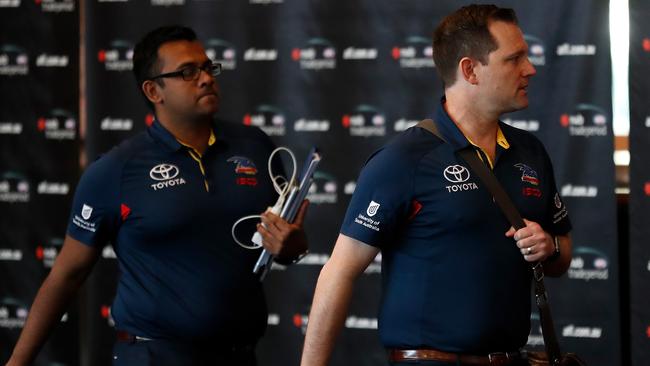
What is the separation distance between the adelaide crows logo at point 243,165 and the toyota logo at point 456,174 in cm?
92

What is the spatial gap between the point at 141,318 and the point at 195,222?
360mm

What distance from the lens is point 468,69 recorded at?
111 inches

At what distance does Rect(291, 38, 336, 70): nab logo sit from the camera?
522cm

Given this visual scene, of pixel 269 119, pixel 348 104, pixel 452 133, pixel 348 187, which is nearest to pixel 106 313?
pixel 269 119

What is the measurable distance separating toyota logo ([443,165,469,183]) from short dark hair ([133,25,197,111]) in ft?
4.20

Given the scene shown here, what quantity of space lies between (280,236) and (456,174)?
762 mm

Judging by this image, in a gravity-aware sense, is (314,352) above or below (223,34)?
below

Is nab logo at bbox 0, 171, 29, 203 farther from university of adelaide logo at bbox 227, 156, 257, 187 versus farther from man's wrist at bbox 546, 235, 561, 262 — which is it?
man's wrist at bbox 546, 235, 561, 262

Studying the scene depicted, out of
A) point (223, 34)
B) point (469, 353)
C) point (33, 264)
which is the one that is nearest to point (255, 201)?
point (469, 353)

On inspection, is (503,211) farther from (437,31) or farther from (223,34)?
(223,34)

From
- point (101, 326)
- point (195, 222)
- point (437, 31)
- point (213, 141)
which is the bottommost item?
point (101, 326)

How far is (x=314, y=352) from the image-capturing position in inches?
107

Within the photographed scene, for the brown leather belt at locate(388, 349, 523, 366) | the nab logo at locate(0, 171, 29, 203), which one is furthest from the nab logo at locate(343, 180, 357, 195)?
the brown leather belt at locate(388, 349, 523, 366)

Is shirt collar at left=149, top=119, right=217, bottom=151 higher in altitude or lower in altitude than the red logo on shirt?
higher
